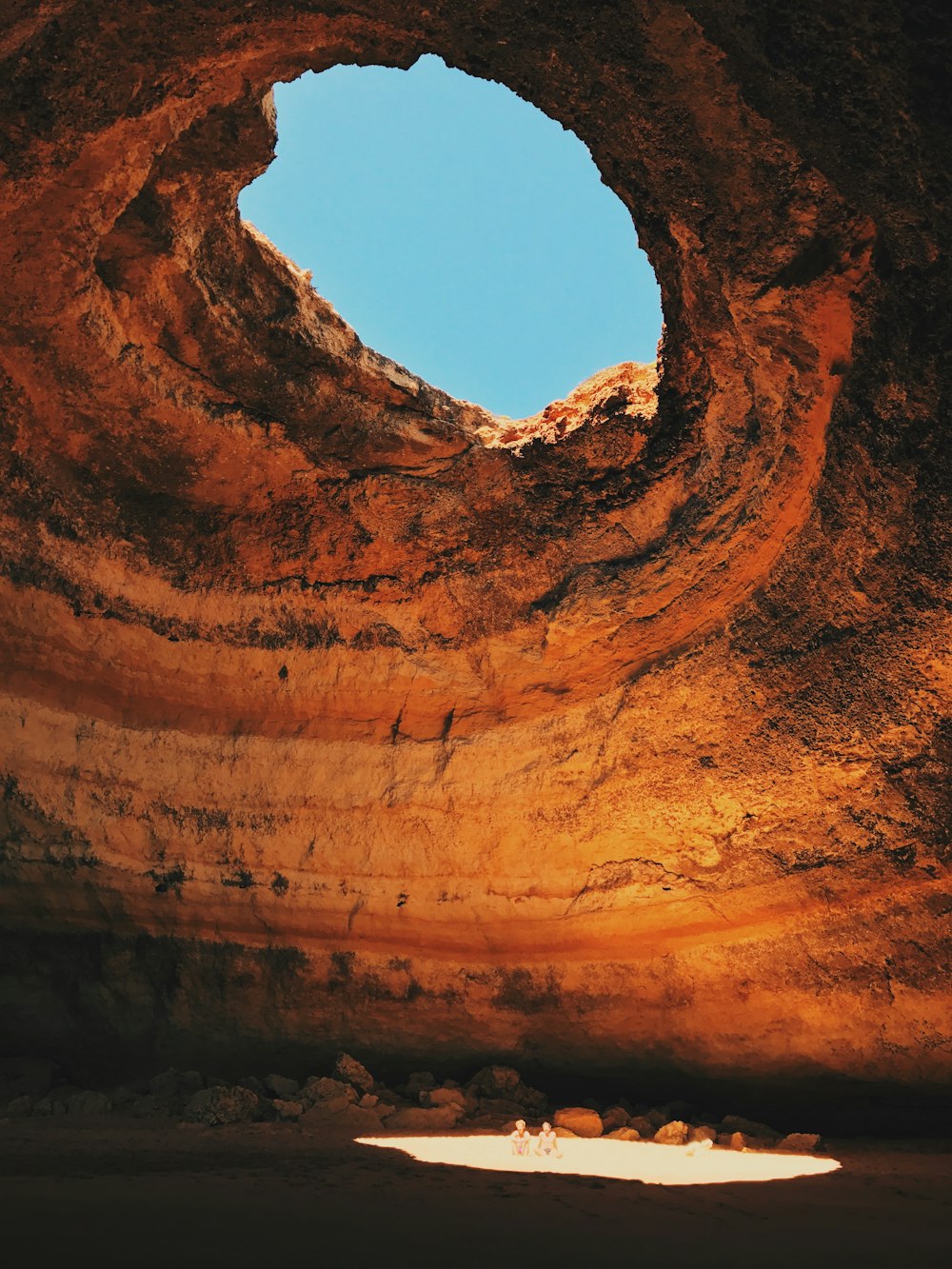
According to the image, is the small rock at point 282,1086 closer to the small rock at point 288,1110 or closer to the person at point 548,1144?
the small rock at point 288,1110

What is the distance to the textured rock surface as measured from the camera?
3721 millimetres

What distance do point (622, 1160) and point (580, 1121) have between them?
1.79 feet

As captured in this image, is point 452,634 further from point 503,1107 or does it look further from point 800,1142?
point 800,1142

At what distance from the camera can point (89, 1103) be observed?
462 cm

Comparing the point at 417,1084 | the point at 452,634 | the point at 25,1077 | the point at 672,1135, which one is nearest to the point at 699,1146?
the point at 672,1135

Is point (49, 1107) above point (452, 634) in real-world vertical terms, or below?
below

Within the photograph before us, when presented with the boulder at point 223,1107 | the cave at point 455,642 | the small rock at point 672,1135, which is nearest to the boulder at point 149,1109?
the boulder at point 223,1107

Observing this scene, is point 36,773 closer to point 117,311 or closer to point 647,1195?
point 117,311

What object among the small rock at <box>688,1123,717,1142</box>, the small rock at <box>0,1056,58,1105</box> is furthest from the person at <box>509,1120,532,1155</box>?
the small rock at <box>0,1056,58,1105</box>

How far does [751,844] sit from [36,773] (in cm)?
345

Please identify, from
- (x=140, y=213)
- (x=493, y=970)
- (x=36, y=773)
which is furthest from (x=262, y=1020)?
(x=140, y=213)

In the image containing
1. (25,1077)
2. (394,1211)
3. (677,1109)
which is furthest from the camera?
(25,1077)

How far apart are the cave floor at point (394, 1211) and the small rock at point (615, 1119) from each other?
3.20 feet

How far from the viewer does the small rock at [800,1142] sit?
167 inches
